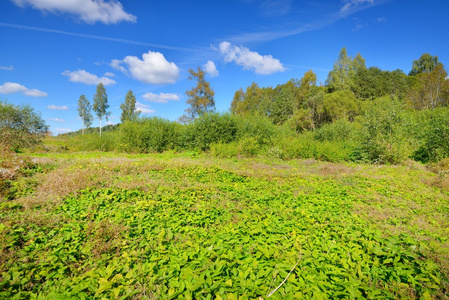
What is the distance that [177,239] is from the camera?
406 centimetres

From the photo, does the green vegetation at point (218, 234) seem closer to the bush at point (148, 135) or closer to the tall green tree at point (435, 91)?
the bush at point (148, 135)

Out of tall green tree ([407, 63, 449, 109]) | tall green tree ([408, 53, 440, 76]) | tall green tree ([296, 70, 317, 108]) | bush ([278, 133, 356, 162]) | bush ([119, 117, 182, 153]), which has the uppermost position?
tall green tree ([408, 53, 440, 76])

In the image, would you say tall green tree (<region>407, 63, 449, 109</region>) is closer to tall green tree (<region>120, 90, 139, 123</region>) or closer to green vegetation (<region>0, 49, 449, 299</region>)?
green vegetation (<region>0, 49, 449, 299</region>)

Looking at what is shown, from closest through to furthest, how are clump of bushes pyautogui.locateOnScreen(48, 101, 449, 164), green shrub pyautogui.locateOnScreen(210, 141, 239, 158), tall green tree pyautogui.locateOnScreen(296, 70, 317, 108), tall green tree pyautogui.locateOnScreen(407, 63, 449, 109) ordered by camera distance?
clump of bushes pyautogui.locateOnScreen(48, 101, 449, 164) < green shrub pyautogui.locateOnScreen(210, 141, 239, 158) < tall green tree pyautogui.locateOnScreen(407, 63, 449, 109) < tall green tree pyautogui.locateOnScreen(296, 70, 317, 108)

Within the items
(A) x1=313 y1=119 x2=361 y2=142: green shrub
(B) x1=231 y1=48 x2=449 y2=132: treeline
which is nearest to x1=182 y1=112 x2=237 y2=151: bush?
(A) x1=313 y1=119 x2=361 y2=142: green shrub

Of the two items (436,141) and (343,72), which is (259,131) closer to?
(436,141)

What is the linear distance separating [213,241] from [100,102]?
2076 inches

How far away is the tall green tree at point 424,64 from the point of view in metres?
50.3

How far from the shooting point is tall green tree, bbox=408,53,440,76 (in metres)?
50.3

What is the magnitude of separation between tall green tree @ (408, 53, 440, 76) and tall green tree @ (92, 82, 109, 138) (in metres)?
74.7

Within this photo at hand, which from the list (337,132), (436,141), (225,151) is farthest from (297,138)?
(436,141)

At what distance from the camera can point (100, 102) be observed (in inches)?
1848

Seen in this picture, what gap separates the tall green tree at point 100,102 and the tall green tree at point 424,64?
74711 millimetres

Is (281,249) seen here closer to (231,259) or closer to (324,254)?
(324,254)
